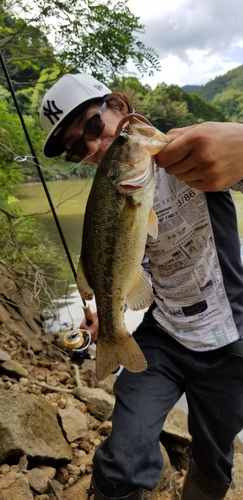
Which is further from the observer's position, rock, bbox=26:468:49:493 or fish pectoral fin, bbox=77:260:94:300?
rock, bbox=26:468:49:493

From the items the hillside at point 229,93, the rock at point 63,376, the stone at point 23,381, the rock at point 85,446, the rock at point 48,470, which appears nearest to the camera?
the rock at point 48,470

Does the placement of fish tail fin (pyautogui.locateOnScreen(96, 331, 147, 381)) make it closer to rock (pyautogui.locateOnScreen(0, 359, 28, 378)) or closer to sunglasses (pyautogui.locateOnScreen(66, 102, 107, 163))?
sunglasses (pyautogui.locateOnScreen(66, 102, 107, 163))

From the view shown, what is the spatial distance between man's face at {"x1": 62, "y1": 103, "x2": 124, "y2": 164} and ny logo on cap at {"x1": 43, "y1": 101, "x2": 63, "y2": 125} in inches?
4.5

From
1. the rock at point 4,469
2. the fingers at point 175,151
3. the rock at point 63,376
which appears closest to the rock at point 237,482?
the rock at point 4,469

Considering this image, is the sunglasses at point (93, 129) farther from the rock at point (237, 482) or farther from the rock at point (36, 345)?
the rock at point (36, 345)

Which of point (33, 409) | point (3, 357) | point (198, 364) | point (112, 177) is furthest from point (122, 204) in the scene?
point (3, 357)

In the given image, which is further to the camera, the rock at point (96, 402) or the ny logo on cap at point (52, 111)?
the rock at point (96, 402)

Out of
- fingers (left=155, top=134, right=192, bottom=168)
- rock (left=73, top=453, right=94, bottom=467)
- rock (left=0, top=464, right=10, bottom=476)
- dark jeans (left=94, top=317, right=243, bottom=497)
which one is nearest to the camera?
fingers (left=155, top=134, right=192, bottom=168)

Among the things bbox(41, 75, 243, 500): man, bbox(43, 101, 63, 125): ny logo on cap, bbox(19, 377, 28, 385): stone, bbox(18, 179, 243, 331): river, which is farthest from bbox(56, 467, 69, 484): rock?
bbox(18, 179, 243, 331): river

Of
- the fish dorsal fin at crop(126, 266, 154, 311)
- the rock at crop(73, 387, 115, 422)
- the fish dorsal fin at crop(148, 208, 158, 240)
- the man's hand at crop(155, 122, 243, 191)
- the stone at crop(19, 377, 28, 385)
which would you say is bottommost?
the rock at crop(73, 387, 115, 422)

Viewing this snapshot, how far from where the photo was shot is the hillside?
2225 inches

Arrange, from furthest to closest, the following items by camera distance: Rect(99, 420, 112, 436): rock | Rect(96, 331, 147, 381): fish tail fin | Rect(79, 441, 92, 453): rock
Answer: Rect(99, 420, 112, 436): rock
Rect(79, 441, 92, 453): rock
Rect(96, 331, 147, 381): fish tail fin

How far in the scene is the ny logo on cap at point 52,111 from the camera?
7.86 ft

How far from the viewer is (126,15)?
529 centimetres
